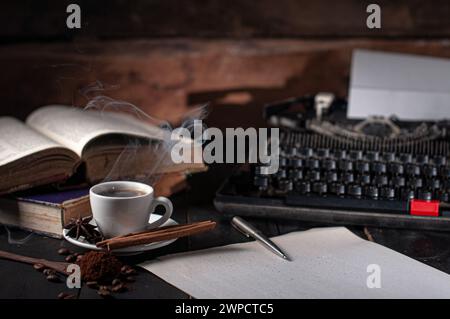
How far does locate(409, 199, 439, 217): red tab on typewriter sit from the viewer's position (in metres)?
1.15

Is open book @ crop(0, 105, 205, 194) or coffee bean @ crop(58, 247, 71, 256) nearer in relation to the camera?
coffee bean @ crop(58, 247, 71, 256)


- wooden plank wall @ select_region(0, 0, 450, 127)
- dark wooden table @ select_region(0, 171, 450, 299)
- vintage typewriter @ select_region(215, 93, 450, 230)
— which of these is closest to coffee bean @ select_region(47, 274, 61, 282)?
dark wooden table @ select_region(0, 171, 450, 299)

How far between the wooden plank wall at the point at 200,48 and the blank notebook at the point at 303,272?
0.88 meters

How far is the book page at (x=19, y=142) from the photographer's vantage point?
3.73 ft

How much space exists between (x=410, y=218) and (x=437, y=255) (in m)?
0.12

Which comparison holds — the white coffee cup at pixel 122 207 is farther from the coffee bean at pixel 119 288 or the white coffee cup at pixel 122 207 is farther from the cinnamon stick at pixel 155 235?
the coffee bean at pixel 119 288

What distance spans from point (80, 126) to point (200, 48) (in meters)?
0.78

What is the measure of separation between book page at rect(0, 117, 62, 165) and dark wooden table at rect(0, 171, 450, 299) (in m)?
0.14

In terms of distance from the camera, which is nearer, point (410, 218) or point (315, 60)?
point (410, 218)

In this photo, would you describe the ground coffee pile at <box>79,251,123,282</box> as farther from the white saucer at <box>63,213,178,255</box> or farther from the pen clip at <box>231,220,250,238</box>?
the pen clip at <box>231,220,250,238</box>

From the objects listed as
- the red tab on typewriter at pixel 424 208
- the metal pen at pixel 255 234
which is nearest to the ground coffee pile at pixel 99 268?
the metal pen at pixel 255 234
